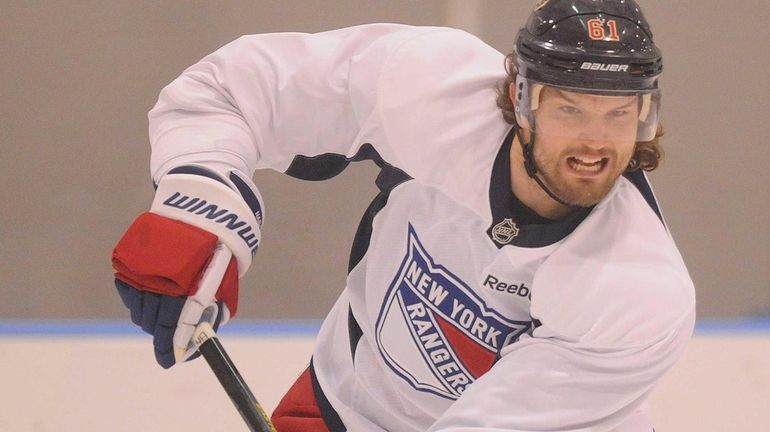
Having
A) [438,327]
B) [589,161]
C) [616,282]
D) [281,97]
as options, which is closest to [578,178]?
[589,161]

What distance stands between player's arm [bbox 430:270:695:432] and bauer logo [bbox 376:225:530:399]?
0.11 metres

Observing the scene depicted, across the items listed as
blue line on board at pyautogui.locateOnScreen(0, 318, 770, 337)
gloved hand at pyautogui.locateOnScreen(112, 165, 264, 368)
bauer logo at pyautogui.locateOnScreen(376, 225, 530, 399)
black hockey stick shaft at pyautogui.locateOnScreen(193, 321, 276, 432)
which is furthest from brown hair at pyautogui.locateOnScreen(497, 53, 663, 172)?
blue line on board at pyautogui.locateOnScreen(0, 318, 770, 337)

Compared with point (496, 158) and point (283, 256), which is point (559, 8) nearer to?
point (496, 158)

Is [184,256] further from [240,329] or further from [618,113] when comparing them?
[240,329]

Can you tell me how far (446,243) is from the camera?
1.53m

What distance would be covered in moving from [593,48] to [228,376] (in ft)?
1.96

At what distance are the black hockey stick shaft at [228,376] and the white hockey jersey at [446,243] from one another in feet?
0.72

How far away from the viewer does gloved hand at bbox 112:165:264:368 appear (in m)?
1.38

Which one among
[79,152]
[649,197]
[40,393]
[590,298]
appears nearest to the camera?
[590,298]

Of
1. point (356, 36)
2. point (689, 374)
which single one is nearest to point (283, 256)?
point (689, 374)

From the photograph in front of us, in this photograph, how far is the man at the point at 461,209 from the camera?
1.38 metres

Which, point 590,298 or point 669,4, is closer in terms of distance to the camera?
point 590,298

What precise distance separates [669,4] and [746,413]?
117 centimetres

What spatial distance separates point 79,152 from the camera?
2938 mm
